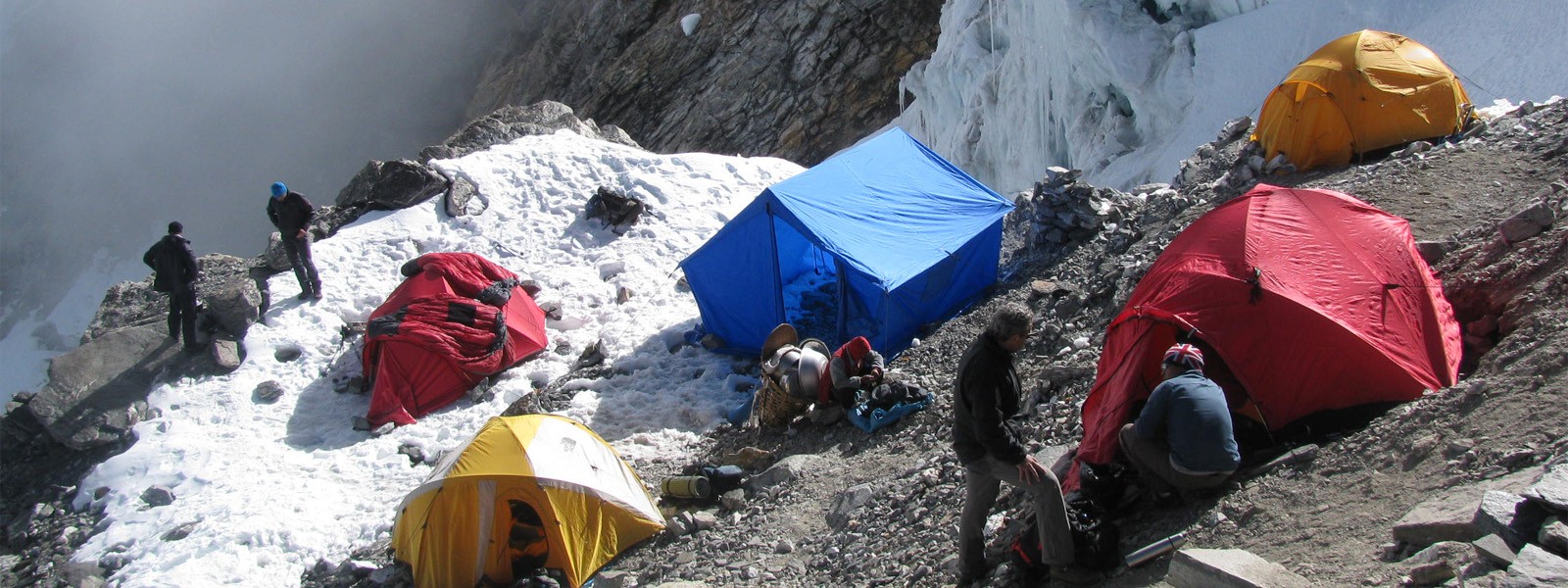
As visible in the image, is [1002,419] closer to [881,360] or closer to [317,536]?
[881,360]

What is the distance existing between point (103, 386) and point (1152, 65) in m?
13.5

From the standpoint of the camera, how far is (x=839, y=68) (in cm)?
3055

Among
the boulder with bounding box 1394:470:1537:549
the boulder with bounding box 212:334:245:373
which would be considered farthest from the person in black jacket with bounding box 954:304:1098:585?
the boulder with bounding box 212:334:245:373

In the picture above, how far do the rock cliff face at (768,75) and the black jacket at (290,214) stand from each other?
61.4ft

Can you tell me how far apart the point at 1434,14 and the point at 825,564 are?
36.6 ft

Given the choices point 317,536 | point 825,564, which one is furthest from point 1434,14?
point 317,536

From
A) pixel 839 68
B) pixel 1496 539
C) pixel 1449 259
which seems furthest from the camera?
pixel 839 68

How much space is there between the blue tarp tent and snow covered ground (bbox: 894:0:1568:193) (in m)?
4.10

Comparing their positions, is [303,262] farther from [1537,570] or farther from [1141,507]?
[1537,570]

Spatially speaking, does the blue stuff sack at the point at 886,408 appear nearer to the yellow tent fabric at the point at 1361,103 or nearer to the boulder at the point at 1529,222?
the boulder at the point at 1529,222

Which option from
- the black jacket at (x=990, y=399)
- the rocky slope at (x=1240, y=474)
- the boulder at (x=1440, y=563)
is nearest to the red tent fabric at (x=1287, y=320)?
the rocky slope at (x=1240, y=474)

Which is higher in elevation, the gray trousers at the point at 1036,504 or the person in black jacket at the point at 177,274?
the person in black jacket at the point at 177,274

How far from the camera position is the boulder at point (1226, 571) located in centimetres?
408

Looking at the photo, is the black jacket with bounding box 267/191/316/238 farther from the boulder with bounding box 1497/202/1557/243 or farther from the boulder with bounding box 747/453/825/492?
the boulder with bounding box 1497/202/1557/243
